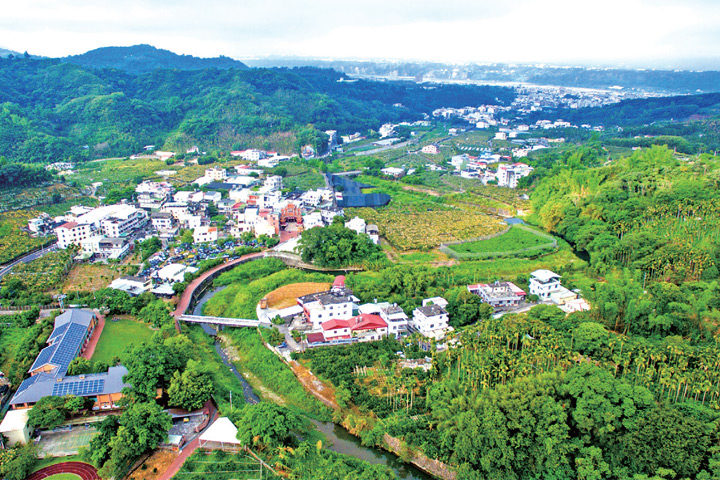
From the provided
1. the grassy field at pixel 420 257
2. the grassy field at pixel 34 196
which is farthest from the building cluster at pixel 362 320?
the grassy field at pixel 34 196

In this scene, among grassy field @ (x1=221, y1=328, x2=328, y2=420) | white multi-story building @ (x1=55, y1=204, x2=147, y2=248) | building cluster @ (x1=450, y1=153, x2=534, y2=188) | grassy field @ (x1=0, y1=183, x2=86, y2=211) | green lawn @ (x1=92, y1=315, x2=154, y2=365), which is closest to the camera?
grassy field @ (x1=221, y1=328, x2=328, y2=420)

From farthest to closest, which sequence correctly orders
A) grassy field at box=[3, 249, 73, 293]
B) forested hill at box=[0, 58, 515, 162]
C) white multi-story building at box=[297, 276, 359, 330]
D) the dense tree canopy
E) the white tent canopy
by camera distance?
forested hill at box=[0, 58, 515, 162] → the dense tree canopy → grassy field at box=[3, 249, 73, 293] → white multi-story building at box=[297, 276, 359, 330] → the white tent canopy

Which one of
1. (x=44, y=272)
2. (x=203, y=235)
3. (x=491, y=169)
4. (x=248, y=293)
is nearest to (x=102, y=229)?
(x=44, y=272)

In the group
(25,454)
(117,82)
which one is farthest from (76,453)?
(117,82)

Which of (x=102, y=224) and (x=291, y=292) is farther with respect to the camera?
(x=102, y=224)

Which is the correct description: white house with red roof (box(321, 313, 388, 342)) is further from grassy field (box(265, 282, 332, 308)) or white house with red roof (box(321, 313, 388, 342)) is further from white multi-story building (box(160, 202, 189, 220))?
white multi-story building (box(160, 202, 189, 220))

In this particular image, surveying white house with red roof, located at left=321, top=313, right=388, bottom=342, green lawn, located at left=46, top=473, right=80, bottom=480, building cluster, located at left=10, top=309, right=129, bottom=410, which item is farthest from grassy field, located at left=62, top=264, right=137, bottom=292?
white house with red roof, located at left=321, top=313, right=388, bottom=342

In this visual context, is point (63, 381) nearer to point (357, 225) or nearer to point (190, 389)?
point (190, 389)
